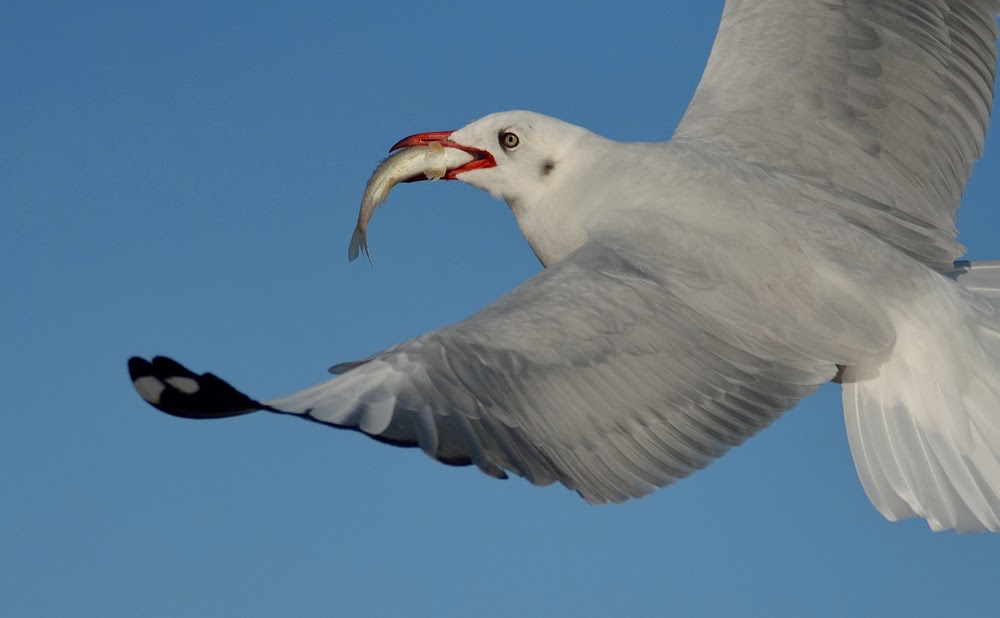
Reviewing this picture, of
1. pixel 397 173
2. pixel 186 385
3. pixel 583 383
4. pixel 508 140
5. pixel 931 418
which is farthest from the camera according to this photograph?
pixel 397 173

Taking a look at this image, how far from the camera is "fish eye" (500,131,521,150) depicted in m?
5.74

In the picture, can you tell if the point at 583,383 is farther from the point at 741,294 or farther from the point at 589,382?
the point at 741,294

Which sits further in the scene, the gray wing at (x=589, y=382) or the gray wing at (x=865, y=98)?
the gray wing at (x=865, y=98)

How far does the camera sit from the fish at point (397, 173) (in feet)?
19.2

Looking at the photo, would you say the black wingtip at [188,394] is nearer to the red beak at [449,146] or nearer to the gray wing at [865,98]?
the red beak at [449,146]

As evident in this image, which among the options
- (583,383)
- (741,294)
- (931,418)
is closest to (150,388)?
(583,383)

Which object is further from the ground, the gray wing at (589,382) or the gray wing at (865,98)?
the gray wing at (865,98)

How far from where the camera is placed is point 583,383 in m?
4.25

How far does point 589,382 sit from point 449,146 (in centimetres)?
192

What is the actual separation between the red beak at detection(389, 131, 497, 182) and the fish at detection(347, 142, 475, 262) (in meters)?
0.02

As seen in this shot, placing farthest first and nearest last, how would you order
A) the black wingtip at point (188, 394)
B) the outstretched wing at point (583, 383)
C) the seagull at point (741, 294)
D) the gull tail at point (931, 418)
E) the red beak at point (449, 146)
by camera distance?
the red beak at point (449, 146) < the gull tail at point (931, 418) < the seagull at point (741, 294) < the outstretched wing at point (583, 383) < the black wingtip at point (188, 394)

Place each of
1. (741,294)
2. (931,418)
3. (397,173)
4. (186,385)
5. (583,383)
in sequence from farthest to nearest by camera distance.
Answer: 1. (397,173)
2. (931,418)
3. (741,294)
4. (583,383)
5. (186,385)

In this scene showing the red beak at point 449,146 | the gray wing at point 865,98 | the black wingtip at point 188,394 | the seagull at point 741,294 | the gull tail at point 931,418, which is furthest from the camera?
the red beak at point 449,146

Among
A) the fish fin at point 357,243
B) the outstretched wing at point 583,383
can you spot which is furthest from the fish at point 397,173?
the outstretched wing at point 583,383
